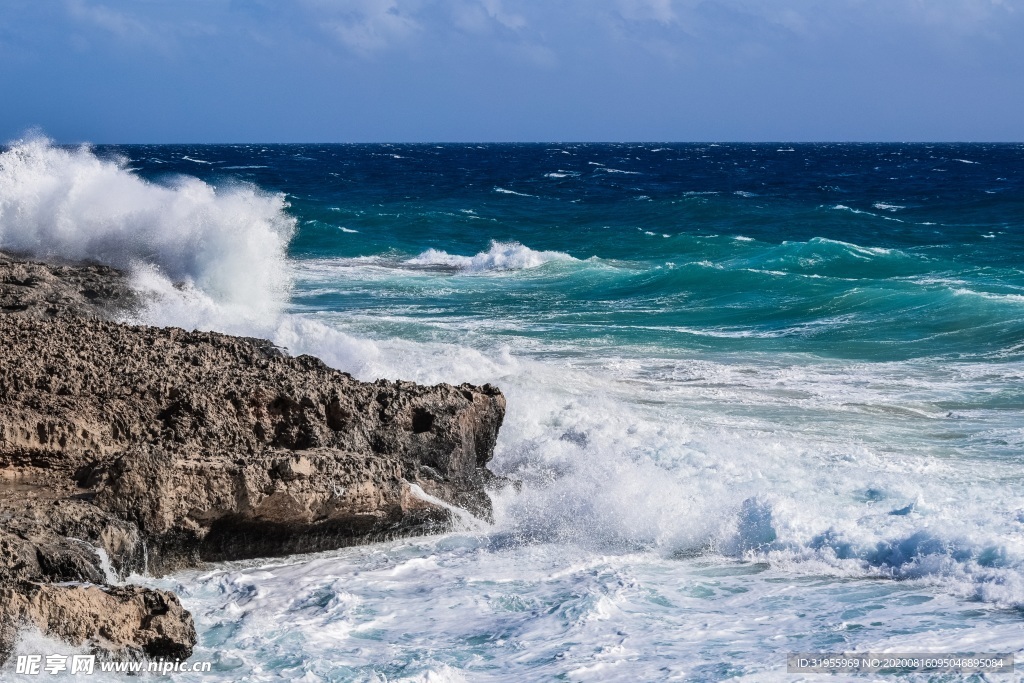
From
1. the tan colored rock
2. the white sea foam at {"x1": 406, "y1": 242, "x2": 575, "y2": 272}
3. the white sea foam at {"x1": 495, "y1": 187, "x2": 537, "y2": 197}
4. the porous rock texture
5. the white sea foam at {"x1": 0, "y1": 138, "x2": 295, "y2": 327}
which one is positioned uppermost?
the white sea foam at {"x1": 495, "y1": 187, "x2": 537, "y2": 197}

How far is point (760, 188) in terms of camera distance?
136ft

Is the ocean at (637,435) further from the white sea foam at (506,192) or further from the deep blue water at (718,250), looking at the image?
the white sea foam at (506,192)

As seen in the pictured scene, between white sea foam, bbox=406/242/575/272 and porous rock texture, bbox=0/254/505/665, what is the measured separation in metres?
14.5

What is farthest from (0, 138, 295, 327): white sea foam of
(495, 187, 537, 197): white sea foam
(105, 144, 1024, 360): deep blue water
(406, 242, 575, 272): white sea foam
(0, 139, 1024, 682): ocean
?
(495, 187, 537, 197): white sea foam

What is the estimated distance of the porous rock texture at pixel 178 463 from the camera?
15.6 feet

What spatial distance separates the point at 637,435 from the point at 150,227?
8.89 metres

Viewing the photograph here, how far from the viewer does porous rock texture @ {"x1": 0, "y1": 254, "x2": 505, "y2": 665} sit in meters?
4.75

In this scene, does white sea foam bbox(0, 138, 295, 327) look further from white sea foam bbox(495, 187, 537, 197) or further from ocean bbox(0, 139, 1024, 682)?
white sea foam bbox(495, 187, 537, 197)

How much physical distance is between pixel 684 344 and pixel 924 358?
8.78 ft

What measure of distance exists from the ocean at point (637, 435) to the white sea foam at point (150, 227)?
0.18 ft

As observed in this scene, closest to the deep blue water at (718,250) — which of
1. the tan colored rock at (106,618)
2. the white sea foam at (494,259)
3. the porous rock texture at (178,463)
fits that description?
the white sea foam at (494,259)

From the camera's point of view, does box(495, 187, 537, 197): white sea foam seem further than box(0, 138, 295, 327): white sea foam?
Yes

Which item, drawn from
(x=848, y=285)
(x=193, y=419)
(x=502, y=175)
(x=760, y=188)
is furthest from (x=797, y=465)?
(x=502, y=175)

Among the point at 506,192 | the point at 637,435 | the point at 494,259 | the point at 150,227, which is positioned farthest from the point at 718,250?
the point at 506,192
